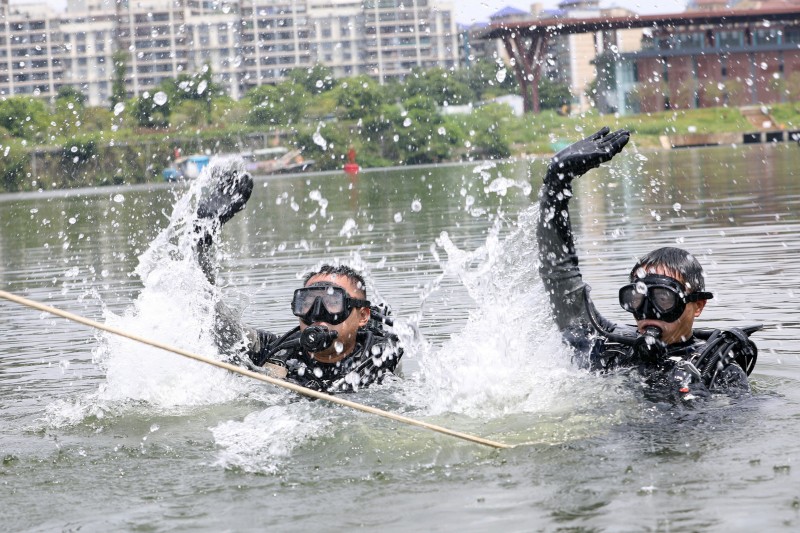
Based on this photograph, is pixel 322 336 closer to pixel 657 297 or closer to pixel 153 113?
pixel 657 297

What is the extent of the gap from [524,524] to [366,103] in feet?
311

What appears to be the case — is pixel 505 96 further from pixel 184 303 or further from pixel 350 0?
pixel 184 303

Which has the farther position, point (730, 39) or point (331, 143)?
point (730, 39)

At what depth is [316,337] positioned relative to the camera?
647 centimetres

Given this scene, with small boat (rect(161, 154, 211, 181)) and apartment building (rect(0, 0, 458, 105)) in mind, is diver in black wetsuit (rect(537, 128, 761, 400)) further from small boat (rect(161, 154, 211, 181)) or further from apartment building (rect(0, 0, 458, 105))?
apartment building (rect(0, 0, 458, 105))

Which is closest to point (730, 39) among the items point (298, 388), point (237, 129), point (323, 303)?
point (237, 129)

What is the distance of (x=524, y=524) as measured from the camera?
4535 mm

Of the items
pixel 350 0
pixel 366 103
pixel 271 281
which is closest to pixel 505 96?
pixel 366 103

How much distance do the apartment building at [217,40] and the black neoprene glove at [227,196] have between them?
141 m

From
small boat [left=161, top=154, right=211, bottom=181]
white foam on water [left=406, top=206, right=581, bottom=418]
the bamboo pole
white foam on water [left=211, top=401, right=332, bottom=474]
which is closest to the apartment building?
small boat [left=161, top=154, right=211, bottom=181]

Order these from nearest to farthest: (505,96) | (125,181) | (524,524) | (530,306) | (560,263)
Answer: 1. (524,524)
2. (560,263)
3. (530,306)
4. (125,181)
5. (505,96)

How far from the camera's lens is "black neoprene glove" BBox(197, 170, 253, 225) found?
24.0 feet

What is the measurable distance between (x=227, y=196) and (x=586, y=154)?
2.29 meters

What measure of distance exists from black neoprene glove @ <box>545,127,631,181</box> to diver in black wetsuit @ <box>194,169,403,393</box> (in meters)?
1.24
